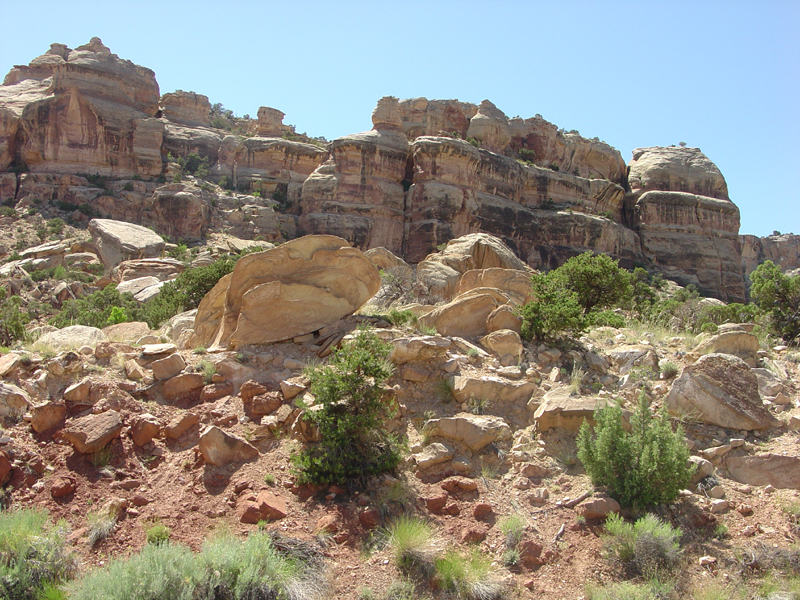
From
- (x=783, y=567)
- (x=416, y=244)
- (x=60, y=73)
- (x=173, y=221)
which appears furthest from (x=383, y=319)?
(x=60, y=73)

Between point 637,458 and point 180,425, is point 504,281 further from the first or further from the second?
point 180,425

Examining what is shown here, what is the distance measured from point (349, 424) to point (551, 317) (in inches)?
172

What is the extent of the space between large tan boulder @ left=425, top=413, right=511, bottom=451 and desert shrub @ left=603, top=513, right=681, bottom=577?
5.76 feet

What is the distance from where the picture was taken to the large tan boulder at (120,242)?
30.7 m

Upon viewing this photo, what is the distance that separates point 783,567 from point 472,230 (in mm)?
34272

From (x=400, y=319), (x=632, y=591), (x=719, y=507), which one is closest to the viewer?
(x=632, y=591)

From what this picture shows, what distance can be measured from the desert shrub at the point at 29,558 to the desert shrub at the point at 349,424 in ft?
7.76

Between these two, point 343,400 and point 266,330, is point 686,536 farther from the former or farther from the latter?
point 266,330

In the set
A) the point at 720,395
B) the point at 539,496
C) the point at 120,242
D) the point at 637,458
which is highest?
the point at 120,242

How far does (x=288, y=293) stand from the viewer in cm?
961

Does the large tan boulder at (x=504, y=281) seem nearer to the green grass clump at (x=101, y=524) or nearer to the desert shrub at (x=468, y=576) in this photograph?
the desert shrub at (x=468, y=576)

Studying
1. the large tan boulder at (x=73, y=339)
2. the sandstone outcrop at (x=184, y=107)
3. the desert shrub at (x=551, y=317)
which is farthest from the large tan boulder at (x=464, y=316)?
the sandstone outcrop at (x=184, y=107)

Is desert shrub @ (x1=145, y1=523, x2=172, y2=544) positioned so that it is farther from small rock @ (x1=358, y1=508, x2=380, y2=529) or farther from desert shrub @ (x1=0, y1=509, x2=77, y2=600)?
small rock @ (x1=358, y1=508, x2=380, y2=529)

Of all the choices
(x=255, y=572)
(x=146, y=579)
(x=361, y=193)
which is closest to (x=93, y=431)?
(x=146, y=579)
